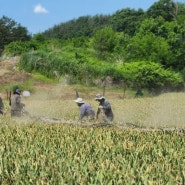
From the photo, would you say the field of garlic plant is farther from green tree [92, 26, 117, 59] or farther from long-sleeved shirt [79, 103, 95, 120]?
green tree [92, 26, 117, 59]

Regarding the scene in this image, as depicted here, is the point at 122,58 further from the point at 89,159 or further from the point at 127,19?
the point at 89,159

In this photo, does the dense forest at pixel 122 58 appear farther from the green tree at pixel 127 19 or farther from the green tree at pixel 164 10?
the green tree at pixel 127 19

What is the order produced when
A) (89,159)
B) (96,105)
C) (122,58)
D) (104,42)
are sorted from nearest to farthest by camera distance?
(89,159), (96,105), (122,58), (104,42)

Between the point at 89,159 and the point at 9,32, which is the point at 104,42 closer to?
the point at 9,32

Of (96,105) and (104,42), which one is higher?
(104,42)

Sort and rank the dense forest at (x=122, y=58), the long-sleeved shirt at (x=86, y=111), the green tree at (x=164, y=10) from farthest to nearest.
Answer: the green tree at (x=164, y=10), the dense forest at (x=122, y=58), the long-sleeved shirt at (x=86, y=111)

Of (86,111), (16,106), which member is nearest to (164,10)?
(16,106)

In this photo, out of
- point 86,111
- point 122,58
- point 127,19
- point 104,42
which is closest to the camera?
point 86,111

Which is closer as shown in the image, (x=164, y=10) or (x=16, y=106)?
(x=16, y=106)

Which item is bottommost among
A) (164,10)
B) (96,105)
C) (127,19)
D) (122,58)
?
(96,105)

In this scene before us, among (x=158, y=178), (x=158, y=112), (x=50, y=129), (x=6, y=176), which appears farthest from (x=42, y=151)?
(x=158, y=112)

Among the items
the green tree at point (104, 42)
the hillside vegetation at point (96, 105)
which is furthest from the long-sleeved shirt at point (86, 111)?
the green tree at point (104, 42)

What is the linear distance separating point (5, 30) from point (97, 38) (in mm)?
16725

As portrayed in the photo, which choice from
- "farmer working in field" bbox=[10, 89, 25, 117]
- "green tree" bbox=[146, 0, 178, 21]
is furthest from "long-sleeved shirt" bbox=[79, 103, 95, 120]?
"green tree" bbox=[146, 0, 178, 21]
